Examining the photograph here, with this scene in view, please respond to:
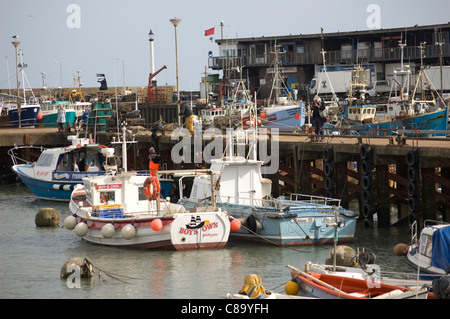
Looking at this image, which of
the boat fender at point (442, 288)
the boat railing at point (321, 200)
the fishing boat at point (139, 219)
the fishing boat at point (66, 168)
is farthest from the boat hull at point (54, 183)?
the boat fender at point (442, 288)

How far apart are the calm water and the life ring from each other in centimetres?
176

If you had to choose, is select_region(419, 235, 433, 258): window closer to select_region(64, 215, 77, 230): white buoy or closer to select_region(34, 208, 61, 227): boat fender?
select_region(64, 215, 77, 230): white buoy

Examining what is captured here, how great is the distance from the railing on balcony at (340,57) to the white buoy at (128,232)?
3930 centimetres

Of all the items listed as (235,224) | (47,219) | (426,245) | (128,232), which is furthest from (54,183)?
(426,245)

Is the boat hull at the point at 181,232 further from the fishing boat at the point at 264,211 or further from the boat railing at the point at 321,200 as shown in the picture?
the boat railing at the point at 321,200

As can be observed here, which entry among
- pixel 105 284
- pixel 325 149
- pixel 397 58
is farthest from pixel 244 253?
pixel 397 58

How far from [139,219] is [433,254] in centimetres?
943

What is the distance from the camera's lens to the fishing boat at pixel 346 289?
54.2ft

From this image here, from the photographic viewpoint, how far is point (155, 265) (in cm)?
2389

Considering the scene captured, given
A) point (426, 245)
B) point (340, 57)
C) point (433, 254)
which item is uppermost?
point (340, 57)

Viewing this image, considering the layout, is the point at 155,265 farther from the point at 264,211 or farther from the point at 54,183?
the point at 54,183

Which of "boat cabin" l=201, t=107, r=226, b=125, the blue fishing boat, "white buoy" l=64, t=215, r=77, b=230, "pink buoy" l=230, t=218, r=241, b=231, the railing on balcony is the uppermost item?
the railing on balcony

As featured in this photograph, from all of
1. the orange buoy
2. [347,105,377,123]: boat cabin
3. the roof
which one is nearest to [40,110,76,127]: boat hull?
the roof

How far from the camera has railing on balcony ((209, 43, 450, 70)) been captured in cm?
6247
